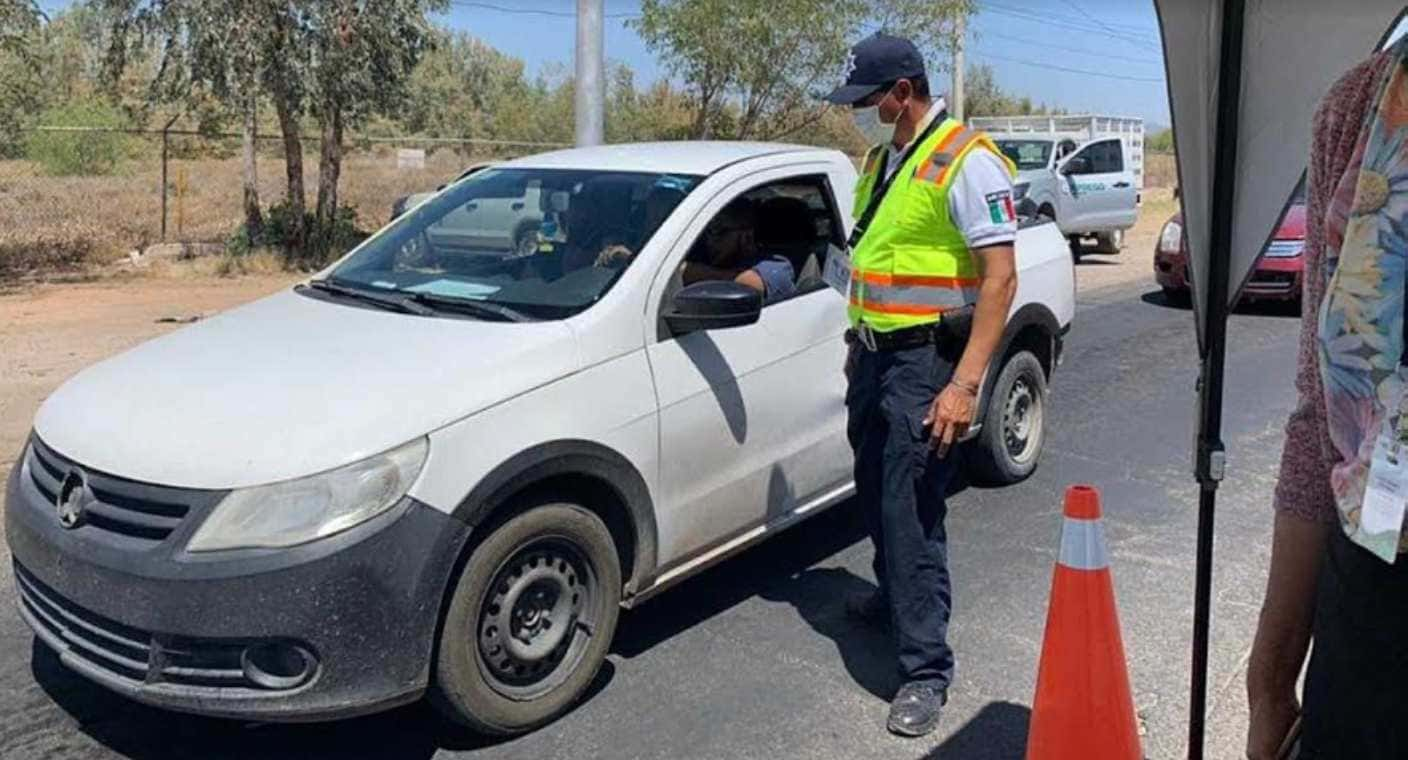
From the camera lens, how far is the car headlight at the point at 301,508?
9.84 feet

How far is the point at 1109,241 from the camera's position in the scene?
1900cm

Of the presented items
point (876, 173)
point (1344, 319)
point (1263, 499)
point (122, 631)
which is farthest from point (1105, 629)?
point (1263, 499)

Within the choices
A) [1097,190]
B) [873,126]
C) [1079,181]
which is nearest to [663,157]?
[873,126]

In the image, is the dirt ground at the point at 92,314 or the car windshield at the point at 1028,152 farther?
the car windshield at the point at 1028,152

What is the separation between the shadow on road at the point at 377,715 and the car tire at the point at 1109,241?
15.4 m

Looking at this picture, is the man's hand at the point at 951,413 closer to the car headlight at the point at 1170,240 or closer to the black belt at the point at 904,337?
the black belt at the point at 904,337

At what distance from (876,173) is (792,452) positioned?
1109 millimetres

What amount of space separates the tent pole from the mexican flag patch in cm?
83

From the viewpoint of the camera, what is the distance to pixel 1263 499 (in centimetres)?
580

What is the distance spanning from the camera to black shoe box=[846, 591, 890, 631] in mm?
4324

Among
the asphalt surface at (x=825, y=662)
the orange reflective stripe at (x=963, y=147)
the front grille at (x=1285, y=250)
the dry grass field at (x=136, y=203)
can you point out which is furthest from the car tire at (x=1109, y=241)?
the orange reflective stripe at (x=963, y=147)

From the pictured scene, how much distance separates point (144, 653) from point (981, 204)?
8.14 feet

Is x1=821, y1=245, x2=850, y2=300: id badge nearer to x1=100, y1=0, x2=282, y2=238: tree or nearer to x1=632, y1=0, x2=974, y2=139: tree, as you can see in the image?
x1=100, y1=0, x2=282, y2=238: tree

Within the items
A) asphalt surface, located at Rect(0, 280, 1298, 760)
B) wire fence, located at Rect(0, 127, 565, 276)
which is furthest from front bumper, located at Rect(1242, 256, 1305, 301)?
wire fence, located at Rect(0, 127, 565, 276)
